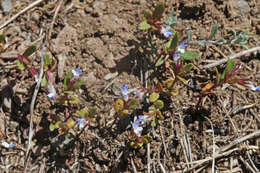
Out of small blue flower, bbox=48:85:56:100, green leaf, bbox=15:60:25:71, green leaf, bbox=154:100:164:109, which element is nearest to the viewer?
green leaf, bbox=154:100:164:109

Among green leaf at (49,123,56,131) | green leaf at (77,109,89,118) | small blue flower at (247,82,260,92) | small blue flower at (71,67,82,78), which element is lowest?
green leaf at (49,123,56,131)

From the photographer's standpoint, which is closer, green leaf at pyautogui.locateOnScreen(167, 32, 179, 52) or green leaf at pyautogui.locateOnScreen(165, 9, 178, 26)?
green leaf at pyautogui.locateOnScreen(167, 32, 179, 52)

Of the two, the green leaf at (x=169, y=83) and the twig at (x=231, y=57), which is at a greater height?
the twig at (x=231, y=57)

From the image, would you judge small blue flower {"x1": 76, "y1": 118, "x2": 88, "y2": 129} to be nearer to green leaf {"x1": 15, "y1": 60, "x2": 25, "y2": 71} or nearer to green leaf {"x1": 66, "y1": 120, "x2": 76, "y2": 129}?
green leaf {"x1": 66, "y1": 120, "x2": 76, "y2": 129}

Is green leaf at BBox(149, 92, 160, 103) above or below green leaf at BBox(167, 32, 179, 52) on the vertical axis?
below

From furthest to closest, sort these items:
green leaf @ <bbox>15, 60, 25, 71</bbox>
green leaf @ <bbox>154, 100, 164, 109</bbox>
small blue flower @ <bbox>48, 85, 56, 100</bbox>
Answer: green leaf @ <bbox>15, 60, 25, 71</bbox> → small blue flower @ <bbox>48, 85, 56, 100</bbox> → green leaf @ <bbox>154, 100, 164, 109</bbox>

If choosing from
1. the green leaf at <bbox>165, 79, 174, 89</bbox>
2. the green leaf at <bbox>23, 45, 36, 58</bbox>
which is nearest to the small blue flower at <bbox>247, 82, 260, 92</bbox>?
the green leaf at <bbox>165, 79, 174, 89</bbox>

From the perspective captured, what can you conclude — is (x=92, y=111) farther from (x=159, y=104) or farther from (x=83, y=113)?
(x=159, y=104)

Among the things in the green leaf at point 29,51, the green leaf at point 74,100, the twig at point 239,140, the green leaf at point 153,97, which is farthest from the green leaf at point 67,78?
the twig at point 239,140

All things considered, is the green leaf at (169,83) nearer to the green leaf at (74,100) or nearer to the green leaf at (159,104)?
the green leaf at (159,104)
